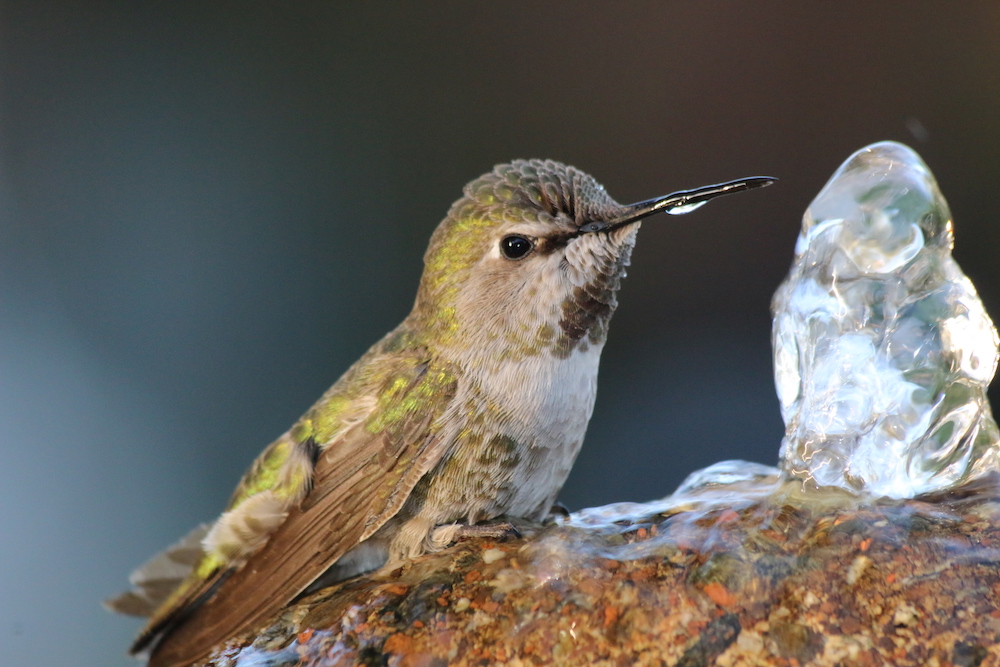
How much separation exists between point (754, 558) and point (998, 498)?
455mm

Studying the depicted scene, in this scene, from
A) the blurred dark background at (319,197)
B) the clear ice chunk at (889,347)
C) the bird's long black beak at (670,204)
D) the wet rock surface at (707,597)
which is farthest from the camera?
the blurred dark background at (319,197)

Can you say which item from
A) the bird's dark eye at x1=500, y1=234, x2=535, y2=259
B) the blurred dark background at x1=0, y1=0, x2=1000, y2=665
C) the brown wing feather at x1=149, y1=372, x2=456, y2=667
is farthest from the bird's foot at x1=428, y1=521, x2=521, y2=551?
the blurred dark background at x1=0, y1=0, x2=1000, y2=665

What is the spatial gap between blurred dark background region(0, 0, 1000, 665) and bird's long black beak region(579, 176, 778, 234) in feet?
6.88

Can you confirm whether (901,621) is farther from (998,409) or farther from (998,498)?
(998,409)

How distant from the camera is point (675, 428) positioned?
13.0 feet

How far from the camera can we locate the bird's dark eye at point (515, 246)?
1.73 meters

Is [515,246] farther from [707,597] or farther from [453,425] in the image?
[707,597]

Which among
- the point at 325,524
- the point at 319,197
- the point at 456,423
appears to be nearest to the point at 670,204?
the point at 456,423

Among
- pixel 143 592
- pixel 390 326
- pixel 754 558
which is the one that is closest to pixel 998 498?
pixel 754 558

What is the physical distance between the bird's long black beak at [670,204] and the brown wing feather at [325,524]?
43cm

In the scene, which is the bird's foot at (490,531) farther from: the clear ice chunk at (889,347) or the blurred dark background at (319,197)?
the blurred dark background at (319,197)

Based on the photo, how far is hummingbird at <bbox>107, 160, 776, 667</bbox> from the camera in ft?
5.41

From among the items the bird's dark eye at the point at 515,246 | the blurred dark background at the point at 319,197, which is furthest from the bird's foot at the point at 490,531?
the blurred dark background at the point at 319,197

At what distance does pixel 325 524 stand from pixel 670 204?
909 mm
